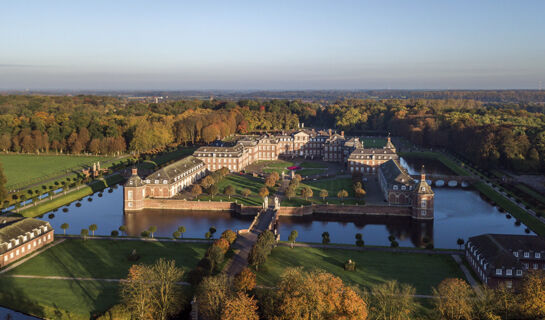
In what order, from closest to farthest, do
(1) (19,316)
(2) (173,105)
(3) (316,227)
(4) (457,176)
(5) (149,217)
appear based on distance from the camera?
1. (1) (19,316)
2. (3) (316,227)
3. (5) (149,217)
4. (4) (457,176)
5. (2) (173,105)

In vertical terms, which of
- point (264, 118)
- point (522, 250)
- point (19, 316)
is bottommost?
point (19, 316)

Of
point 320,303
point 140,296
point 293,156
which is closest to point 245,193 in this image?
point 140,296

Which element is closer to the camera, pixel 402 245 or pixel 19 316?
pixel 19 316

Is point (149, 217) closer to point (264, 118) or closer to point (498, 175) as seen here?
point (498, 175)

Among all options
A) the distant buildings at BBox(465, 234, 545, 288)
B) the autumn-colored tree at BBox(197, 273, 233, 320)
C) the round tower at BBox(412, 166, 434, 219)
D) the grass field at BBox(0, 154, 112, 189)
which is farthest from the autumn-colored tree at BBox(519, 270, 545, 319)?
the grass field at BBox(0, 154, 112, 189)

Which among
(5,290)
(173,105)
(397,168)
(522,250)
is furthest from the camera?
(173,105)

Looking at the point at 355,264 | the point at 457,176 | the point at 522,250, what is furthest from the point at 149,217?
the point at 457,176

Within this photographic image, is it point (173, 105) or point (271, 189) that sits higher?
point (173, 105)
